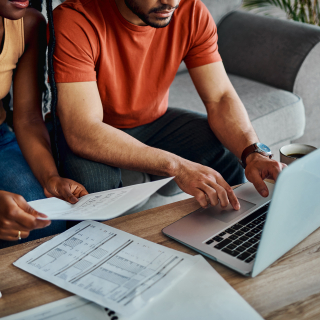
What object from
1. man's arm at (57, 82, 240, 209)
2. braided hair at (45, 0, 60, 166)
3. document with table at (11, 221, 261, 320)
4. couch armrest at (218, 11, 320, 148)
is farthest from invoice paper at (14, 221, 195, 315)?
couch armrest at (218, 11, 320, 148)

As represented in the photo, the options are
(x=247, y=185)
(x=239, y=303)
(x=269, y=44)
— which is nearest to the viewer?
(x=239, y=303)

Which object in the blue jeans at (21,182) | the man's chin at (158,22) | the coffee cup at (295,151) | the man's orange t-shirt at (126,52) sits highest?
the man's chin at (158,22)

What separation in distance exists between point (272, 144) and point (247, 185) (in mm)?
832

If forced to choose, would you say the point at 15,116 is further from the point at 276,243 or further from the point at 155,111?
the point at 276,243

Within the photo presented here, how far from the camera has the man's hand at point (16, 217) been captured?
63cm

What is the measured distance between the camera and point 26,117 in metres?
1.15

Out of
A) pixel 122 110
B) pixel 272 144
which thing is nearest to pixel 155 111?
pixel 122 110

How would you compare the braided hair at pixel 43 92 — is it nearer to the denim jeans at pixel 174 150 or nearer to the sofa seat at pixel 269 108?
the denim jeans at pixel 174 150

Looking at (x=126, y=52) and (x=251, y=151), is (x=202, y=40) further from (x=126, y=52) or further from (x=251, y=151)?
(x=251, y=151)

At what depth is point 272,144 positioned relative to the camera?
1697 mm

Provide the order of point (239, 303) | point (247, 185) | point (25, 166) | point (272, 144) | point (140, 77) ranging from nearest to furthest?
point (239, 303) → point (247, 185) → point (25, 166) → point (140, 77) → point (272, 144)

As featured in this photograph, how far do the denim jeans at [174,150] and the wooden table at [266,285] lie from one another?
360 millimetres

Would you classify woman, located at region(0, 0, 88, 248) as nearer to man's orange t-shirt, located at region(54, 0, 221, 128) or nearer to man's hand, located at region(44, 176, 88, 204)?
man's hand, located at region(44, 176, 88, 204)

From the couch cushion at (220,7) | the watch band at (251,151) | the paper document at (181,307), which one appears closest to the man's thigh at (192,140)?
the watch band at (251,151)
